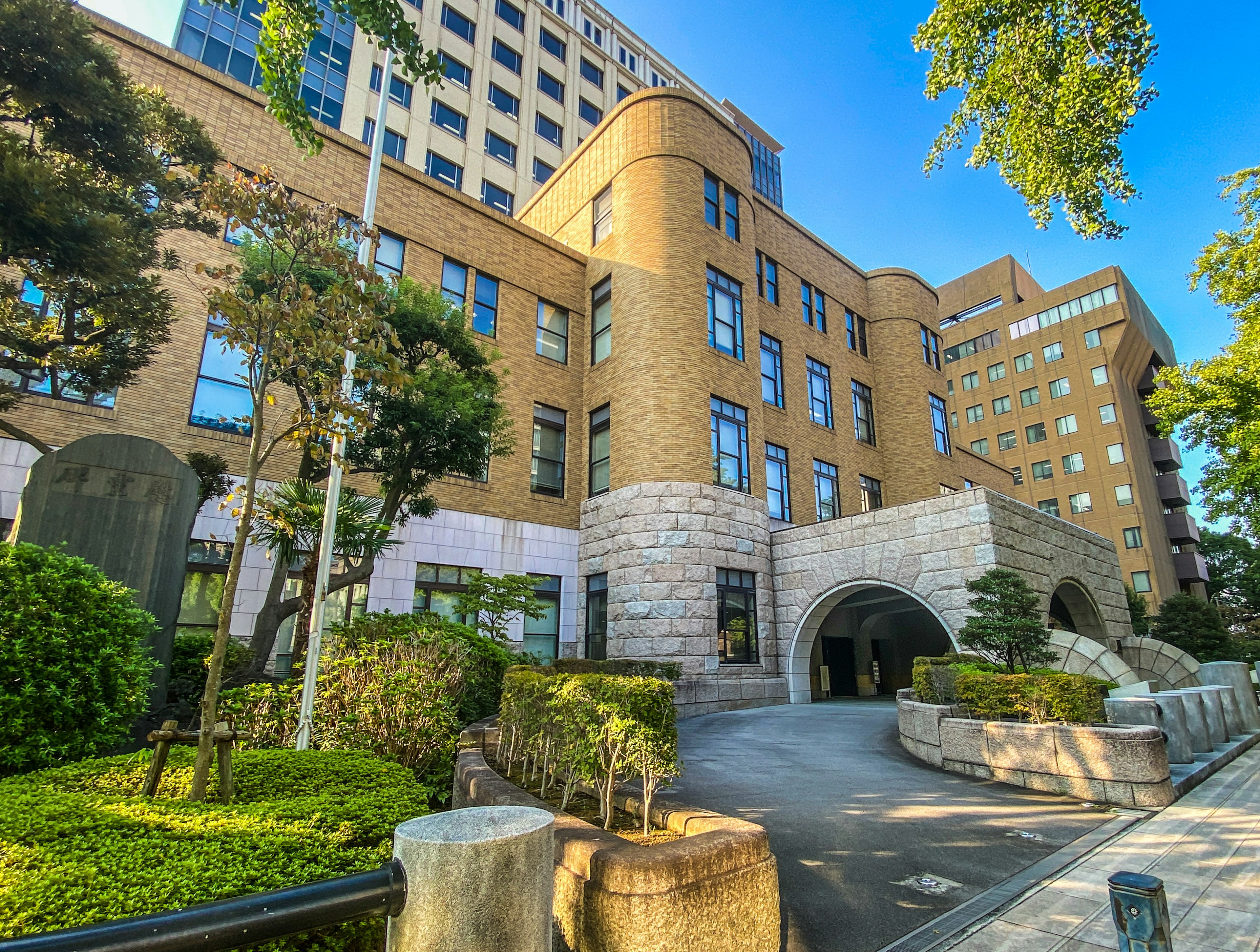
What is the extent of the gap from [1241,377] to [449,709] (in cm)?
2552

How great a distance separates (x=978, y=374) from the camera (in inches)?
1981

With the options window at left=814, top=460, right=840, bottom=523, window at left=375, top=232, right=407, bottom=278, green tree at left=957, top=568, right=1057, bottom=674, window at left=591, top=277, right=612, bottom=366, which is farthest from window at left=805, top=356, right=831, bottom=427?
window at left=375, top=232, right=407, bottom=278

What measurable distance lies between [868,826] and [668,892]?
3.81 m

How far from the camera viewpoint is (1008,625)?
10.8 meters

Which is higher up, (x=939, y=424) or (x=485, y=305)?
(x=485, y=305)

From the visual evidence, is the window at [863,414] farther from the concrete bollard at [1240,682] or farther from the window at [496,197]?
the window at [496,197]

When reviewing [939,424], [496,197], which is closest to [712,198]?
[939,424]

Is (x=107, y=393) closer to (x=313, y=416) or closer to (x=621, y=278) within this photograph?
(x=313, y=416)

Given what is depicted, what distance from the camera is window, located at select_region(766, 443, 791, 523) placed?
20.0m

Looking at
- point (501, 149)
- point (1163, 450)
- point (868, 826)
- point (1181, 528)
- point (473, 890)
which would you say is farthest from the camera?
point (1163, 450)

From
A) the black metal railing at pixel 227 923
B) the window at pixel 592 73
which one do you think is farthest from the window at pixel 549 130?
the black metal railing at pixel 227 923

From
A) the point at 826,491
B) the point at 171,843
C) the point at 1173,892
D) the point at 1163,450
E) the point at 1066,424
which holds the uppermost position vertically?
the point at 1066,424

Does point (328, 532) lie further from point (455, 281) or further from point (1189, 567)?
point (1189, 567)

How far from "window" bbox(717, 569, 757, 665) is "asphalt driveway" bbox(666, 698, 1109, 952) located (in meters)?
5.55
